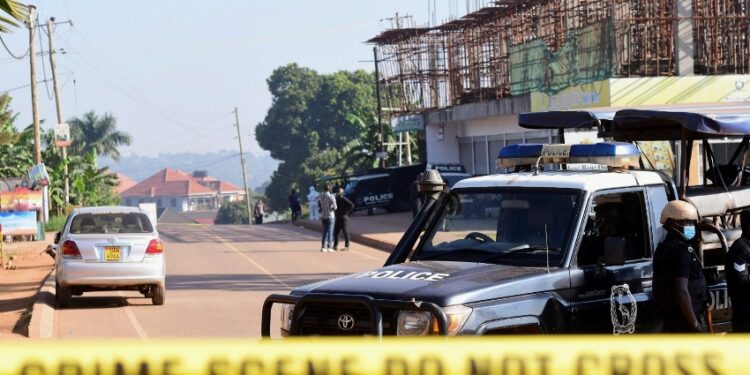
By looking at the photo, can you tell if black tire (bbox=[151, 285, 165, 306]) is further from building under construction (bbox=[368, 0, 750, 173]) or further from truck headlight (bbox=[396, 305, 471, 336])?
building under construction (bbox=[368, 0, 750, 173])

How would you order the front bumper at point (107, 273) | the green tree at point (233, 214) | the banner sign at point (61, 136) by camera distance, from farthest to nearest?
the green tree at point (233, 214), the banner sign at point (61, 136), the front bumper at point (107, 273)

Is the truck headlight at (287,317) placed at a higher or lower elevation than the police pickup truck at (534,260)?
lower

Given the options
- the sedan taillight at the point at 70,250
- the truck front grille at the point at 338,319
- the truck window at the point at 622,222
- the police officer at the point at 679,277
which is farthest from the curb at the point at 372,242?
the truck front grille at the point at 338,319

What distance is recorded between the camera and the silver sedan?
17.9m

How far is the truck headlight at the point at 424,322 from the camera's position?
6.61m

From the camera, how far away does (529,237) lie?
26.1 feet

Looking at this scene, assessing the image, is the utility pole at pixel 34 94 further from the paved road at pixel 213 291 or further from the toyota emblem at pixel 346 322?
the toyota emblem at pixel 346 322

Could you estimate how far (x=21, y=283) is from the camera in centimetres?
2380

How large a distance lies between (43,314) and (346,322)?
1109 centimetres

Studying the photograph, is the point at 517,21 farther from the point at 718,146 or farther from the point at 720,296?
the point at 720,296

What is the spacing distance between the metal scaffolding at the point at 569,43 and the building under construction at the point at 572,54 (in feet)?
0.10

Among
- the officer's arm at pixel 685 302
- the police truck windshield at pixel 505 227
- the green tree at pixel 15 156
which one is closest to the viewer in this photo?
the officer's arm at pixel 685 302

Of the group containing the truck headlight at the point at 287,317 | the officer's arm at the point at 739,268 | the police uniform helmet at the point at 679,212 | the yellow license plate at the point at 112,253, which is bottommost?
the yellow license plate at the point at 112,253

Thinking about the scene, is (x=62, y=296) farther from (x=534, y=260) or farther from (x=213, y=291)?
(x=534, y=260)
